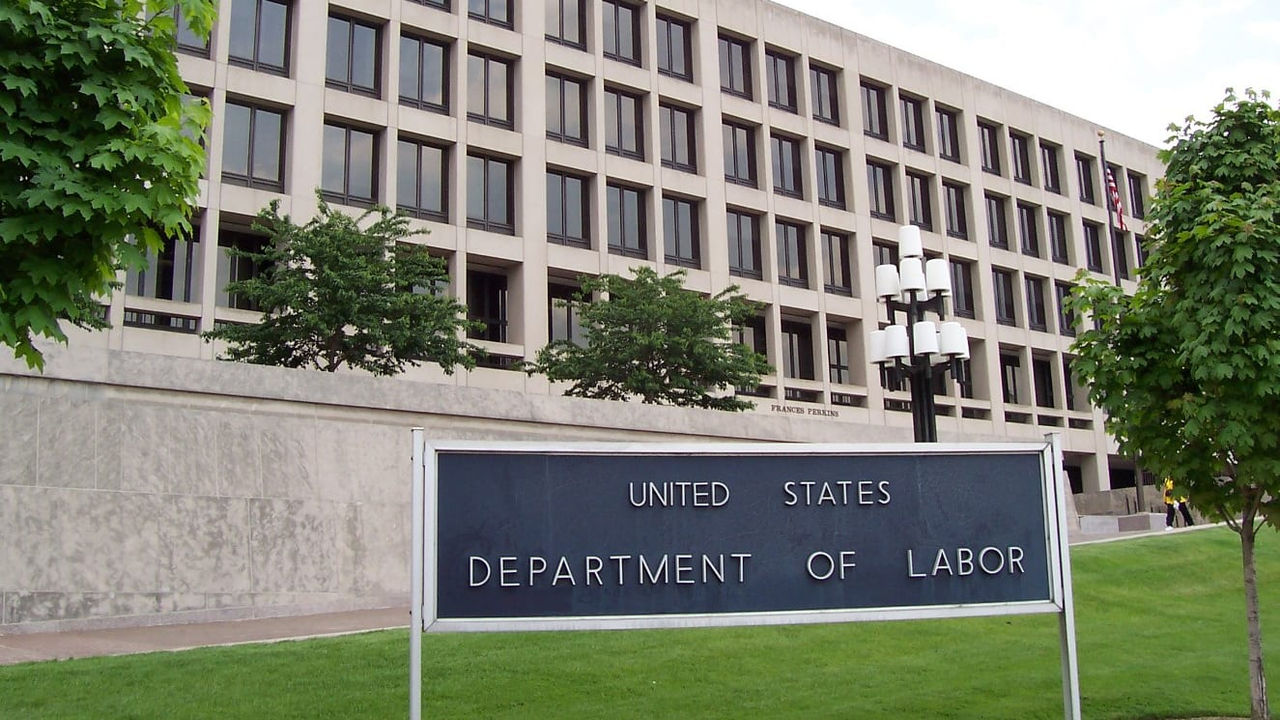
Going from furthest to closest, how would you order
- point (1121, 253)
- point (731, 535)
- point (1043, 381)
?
point (1121, 253), point (1043, 381), point (731, 535)

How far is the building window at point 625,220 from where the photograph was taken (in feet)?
132

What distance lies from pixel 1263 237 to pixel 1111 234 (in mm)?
46932

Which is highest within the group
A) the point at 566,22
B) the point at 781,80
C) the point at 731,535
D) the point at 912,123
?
the point at 781,80

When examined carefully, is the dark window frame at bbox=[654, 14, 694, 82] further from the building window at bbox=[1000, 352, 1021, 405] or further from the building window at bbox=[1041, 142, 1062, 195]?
the building window at bbox=[1041, 142, 1062, 195]

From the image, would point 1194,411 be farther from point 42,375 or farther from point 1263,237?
point 42,375

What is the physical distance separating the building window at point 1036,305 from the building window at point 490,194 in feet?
84.6

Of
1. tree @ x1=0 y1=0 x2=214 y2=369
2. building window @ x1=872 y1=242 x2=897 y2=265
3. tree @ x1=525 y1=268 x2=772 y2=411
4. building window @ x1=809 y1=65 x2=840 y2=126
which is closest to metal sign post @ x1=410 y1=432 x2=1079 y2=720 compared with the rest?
tree @ x1=0 y1=0 x2=214 y2=369

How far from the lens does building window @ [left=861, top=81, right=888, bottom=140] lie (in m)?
49.0

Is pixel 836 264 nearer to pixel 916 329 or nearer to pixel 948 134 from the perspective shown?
pixel 948 134

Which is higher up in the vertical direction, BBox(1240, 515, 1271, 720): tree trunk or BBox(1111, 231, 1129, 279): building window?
BBox(1111, 231, 1129, 279): building window

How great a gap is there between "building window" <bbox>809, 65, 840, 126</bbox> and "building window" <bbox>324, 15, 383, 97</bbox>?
18.4m

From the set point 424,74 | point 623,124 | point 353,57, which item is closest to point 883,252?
point 623,124

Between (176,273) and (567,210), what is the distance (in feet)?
41.2

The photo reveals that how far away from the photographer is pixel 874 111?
49.4 metres
